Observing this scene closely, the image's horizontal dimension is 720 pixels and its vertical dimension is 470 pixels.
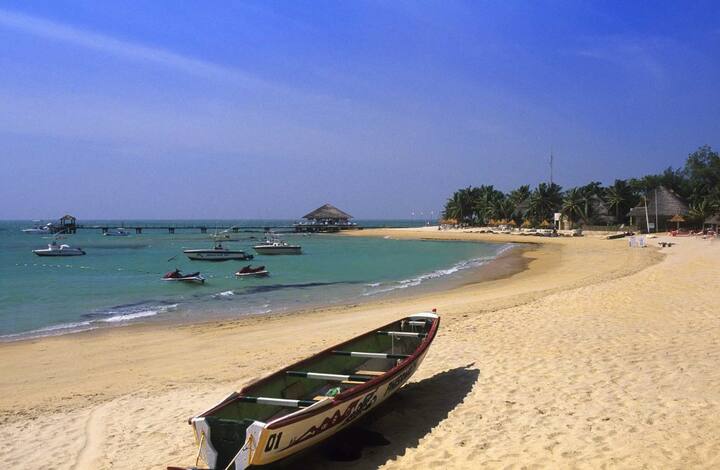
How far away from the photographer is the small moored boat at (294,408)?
17.0 feet

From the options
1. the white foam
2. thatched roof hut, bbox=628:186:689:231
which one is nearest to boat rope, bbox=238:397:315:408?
the white foam

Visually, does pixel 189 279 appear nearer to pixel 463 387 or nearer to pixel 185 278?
pixel 185 278

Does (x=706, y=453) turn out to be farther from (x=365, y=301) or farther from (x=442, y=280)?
(x=442, y=280)

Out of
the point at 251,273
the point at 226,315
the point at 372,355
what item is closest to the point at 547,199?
the point at 251,273

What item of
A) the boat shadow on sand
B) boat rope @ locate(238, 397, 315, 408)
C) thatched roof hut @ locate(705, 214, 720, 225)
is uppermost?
thatched roof hut @ locate(705, 214, 720, 225)

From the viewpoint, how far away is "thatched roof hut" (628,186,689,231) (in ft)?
193

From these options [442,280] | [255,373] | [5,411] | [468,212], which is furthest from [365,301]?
[468,212]

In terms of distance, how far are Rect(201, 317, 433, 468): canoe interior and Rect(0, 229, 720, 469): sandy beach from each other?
60 cm

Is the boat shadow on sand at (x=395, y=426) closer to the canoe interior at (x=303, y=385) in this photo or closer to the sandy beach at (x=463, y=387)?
the sandy beach at (x=463, y=387)

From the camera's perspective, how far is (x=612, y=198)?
66875 mm

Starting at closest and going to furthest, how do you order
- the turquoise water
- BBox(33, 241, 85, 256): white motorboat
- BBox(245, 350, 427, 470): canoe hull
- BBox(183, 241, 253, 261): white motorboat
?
BBox(245, 350, 427, 470): canoe hull < the turquoise water < BBox(183, 241, 253, 261): white motorboat < BBox(33, 241, 85, 256): white motorboat

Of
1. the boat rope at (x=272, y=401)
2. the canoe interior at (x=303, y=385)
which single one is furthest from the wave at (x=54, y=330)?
the boat rope at (x=272, y=401)

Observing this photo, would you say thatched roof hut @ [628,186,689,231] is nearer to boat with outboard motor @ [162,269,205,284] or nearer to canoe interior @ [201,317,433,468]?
boat with outboard motor @ [162,269,205,284]

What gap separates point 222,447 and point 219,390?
3648 millimetres
